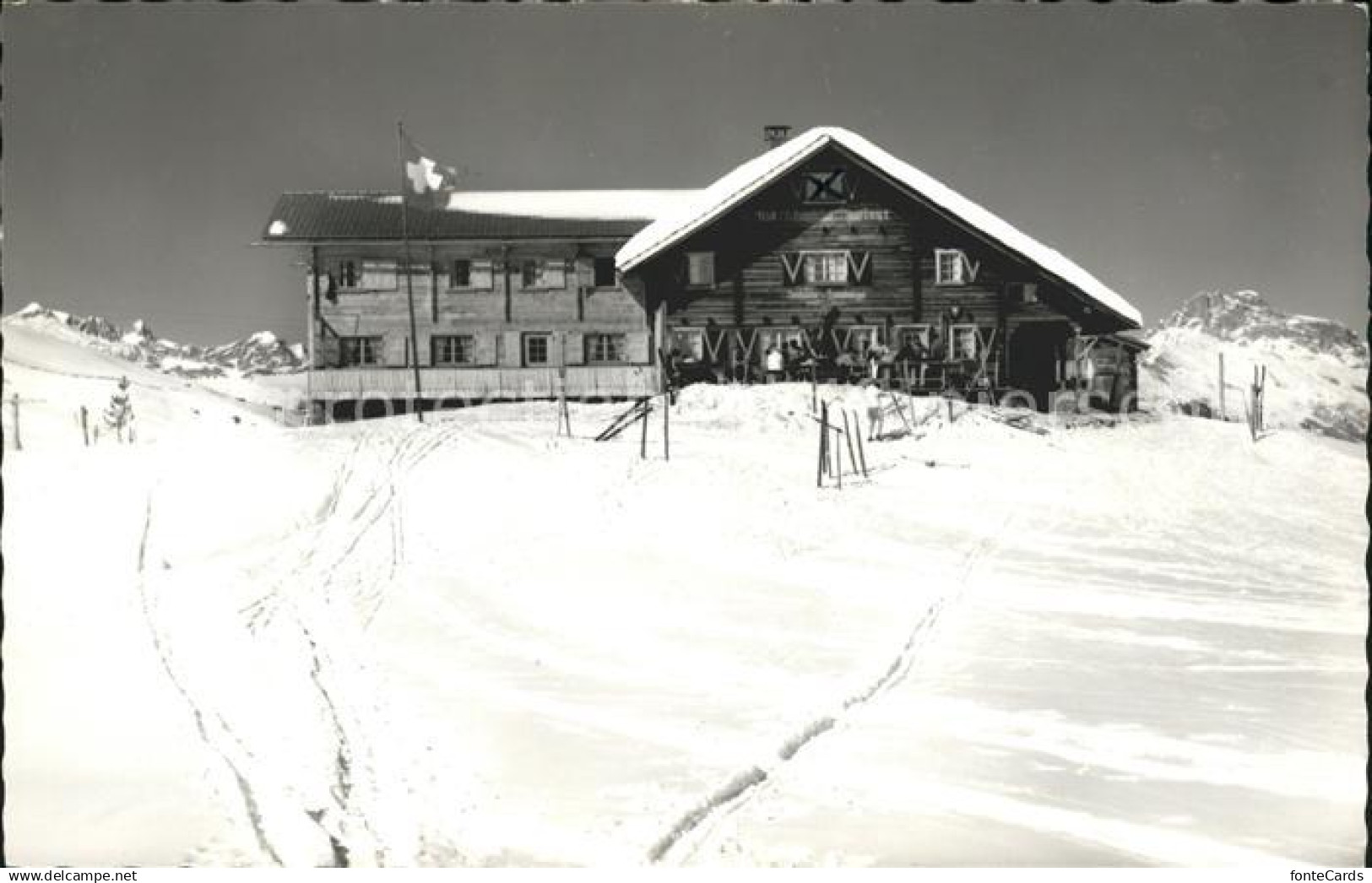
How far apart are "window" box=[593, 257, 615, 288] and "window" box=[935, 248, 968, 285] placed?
28.6ft

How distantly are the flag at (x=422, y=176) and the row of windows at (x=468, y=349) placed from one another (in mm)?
12493

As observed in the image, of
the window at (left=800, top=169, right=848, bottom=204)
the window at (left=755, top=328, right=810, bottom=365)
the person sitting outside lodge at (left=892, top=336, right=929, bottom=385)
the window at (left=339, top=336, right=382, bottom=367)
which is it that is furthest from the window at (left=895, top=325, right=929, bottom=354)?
the window at (left=339, top=336, right=382, bottom=367)

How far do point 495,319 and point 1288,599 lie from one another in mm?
21831

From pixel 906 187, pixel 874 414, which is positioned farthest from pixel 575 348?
pixel 874 414

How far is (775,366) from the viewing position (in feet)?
81.6

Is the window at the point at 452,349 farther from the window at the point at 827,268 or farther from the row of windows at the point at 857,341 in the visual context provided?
the window at the point at 827,268

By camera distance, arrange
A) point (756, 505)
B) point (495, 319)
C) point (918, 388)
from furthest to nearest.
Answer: point (495, 319), point (918, 388), point (756, 505)

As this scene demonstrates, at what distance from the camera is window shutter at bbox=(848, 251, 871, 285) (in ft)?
82.4

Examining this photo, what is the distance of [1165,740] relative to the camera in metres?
8.36

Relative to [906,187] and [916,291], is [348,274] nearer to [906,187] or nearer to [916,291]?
[916,291]

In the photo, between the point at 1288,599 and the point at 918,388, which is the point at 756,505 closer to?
the point at 1288,599

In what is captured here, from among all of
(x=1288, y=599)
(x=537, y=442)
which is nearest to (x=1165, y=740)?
(x=1288, y=599)

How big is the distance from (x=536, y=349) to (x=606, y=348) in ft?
7.15

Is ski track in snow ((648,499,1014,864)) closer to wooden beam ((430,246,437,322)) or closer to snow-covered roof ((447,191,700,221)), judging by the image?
snow-covered roof ((447,191,700,221))
